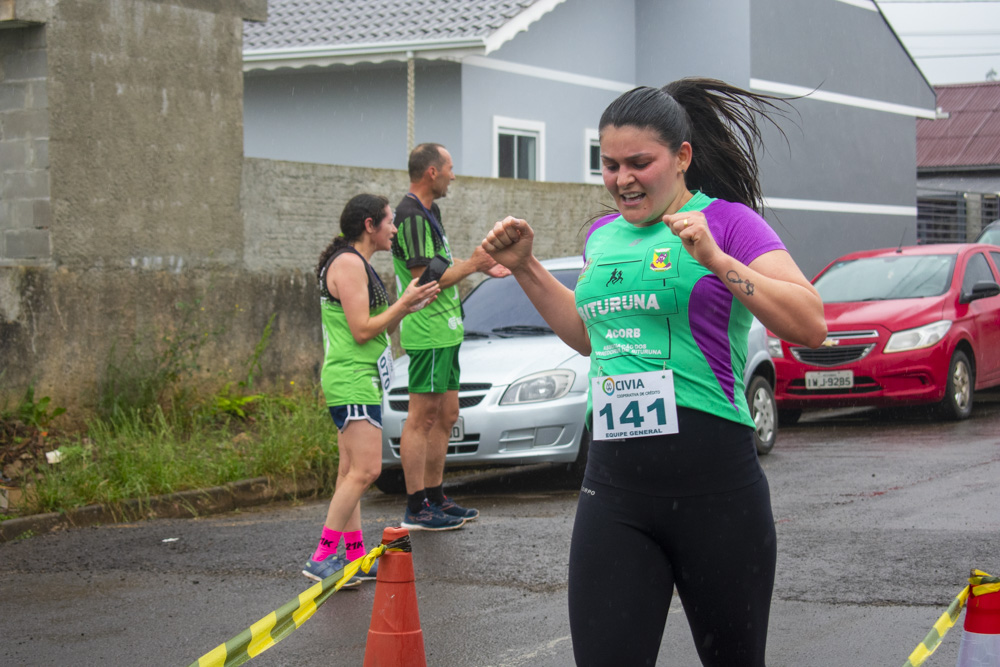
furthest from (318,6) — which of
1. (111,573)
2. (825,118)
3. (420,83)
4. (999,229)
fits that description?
(111,573)

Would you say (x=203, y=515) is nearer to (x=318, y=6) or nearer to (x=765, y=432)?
(x=765, y=432)

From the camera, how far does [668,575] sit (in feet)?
9.88

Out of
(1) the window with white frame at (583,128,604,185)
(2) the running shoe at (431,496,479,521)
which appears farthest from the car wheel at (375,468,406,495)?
(1) the window with white frame at (583,128,604,185)

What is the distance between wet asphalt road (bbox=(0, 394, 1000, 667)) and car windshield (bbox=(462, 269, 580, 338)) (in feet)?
4.00

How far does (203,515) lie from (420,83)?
37.8 ft

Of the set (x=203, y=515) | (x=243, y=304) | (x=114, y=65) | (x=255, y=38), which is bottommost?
(x=203, y=515)

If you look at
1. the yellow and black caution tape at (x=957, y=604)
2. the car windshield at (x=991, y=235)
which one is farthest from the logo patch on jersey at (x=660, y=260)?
the car windshield at (x=991, y=235)

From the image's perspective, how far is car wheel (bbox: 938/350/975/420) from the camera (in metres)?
12.3

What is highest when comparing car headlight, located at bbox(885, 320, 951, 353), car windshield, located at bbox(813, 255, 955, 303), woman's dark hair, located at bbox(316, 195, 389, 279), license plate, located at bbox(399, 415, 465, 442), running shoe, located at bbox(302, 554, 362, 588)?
woman's dark hair, located at bbox(316, 195, 389, 279)

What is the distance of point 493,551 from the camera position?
6.84m

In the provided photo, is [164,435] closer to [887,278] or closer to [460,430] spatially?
[460,430]

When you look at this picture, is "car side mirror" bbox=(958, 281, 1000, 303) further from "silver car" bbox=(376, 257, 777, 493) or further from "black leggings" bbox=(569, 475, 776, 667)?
"black leggings" bbox=(569, 475, 776, 667)

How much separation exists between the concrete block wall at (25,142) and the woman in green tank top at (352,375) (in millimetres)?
4665

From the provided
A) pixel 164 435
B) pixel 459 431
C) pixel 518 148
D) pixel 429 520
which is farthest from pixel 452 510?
pixel 518 148
